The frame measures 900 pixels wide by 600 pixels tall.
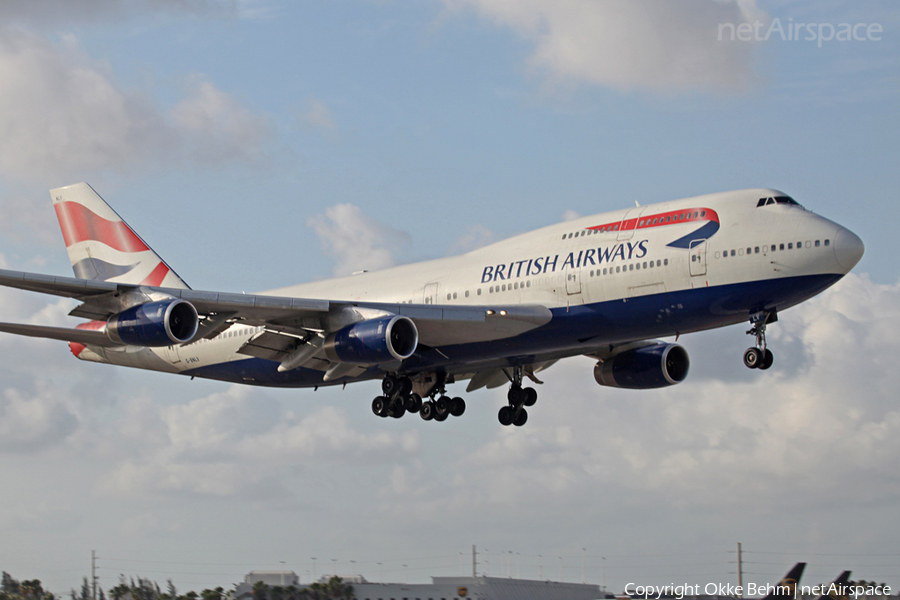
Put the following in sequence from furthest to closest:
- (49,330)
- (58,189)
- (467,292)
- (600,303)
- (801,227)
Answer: (58,189) → (49,330) → (467,292) → (600,303) → (801,227)

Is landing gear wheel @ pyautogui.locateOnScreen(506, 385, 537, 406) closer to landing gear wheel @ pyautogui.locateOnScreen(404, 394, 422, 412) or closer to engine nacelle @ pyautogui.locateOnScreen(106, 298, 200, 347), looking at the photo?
landing gear wheel @ pyautogui.locateOnScreen(404, 394, 422, 412)

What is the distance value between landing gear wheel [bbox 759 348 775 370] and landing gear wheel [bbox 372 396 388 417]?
51.4ft

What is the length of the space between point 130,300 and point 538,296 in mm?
14240

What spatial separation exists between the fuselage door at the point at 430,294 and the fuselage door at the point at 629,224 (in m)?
8.16

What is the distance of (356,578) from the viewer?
69688 mm

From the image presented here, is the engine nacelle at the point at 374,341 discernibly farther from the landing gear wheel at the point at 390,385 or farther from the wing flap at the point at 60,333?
the wing flap at the point at 60,333

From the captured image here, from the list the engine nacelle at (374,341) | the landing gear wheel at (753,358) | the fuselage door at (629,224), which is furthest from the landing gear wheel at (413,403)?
the landing gear wheel at (753,358)

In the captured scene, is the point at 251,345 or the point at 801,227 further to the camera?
the point at 251,345

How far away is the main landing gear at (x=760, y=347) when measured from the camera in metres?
33.8

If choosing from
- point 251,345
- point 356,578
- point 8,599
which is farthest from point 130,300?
point 8,599

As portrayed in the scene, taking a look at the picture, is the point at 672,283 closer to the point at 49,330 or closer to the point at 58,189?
the point at 49,330

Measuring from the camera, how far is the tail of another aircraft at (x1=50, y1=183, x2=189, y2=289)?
50031 mm

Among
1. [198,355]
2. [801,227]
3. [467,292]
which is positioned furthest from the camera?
[198,355]

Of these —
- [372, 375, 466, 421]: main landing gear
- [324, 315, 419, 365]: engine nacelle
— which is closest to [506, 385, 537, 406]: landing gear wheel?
[372, 375, 466, 421]: main landing gear
